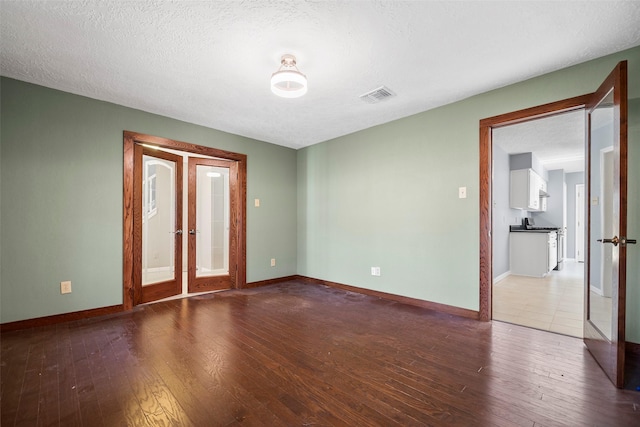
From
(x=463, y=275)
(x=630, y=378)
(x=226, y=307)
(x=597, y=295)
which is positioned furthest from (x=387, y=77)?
(x=226, y=307)

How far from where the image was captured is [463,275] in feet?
10.5

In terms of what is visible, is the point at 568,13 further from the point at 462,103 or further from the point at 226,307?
the point at 226,307

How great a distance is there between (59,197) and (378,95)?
372cm

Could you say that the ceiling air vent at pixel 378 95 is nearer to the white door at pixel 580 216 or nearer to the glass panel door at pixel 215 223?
the glass panel door at pixel 215 223

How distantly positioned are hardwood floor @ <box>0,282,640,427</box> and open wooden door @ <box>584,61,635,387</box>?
0.22 meters

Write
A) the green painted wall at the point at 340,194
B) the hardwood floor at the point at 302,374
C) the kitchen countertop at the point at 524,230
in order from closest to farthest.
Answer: the hardwood floor at the point at 302,374
the green painted wall at the point at 340,194
the kitchen countertop at the point at 524,230

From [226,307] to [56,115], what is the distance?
2.90m

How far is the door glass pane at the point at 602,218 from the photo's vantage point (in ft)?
6.58

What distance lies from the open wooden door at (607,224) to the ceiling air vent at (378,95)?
1.75 meters

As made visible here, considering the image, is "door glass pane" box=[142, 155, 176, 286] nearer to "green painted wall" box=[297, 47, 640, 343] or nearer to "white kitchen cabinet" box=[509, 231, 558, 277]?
"green painted wall" box=[297, 47, 640, 343]

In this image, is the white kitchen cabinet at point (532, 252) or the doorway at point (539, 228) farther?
the white kitchen cabinet at point (532, 252)

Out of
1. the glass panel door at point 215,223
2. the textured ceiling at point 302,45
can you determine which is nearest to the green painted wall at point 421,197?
the textured ceiling at point 302,45

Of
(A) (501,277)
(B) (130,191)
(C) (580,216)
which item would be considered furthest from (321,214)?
(C) (580,216)

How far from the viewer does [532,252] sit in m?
5.57
